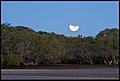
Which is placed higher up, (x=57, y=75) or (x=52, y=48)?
(x=52, y=48)

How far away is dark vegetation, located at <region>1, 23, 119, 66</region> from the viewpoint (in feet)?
159

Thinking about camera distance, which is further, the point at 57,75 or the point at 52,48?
the point at 52,48

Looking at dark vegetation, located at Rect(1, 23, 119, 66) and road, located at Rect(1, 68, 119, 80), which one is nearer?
road, located at Rect(1, 68, 119, 80)

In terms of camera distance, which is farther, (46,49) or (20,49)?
(46,49)

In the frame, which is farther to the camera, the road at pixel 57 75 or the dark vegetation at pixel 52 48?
the dark vegetation at pixel 52 48

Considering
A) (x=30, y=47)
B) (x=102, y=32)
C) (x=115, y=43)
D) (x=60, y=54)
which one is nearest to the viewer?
(x=30, y=47)

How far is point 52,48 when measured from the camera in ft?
184

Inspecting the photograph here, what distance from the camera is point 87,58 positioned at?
64812 millimetres

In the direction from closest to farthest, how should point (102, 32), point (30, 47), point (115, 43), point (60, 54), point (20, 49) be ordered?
point (20, 49), point (30, 47), point (60, 54), point (115, 43), point (102, 32)

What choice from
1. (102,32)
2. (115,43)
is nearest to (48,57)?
(115,43)

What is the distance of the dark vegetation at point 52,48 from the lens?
48.5 m

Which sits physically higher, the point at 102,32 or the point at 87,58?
the point at 102,32

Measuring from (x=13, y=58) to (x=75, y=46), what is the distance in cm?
2008

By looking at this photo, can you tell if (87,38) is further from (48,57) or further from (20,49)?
(20,49)
